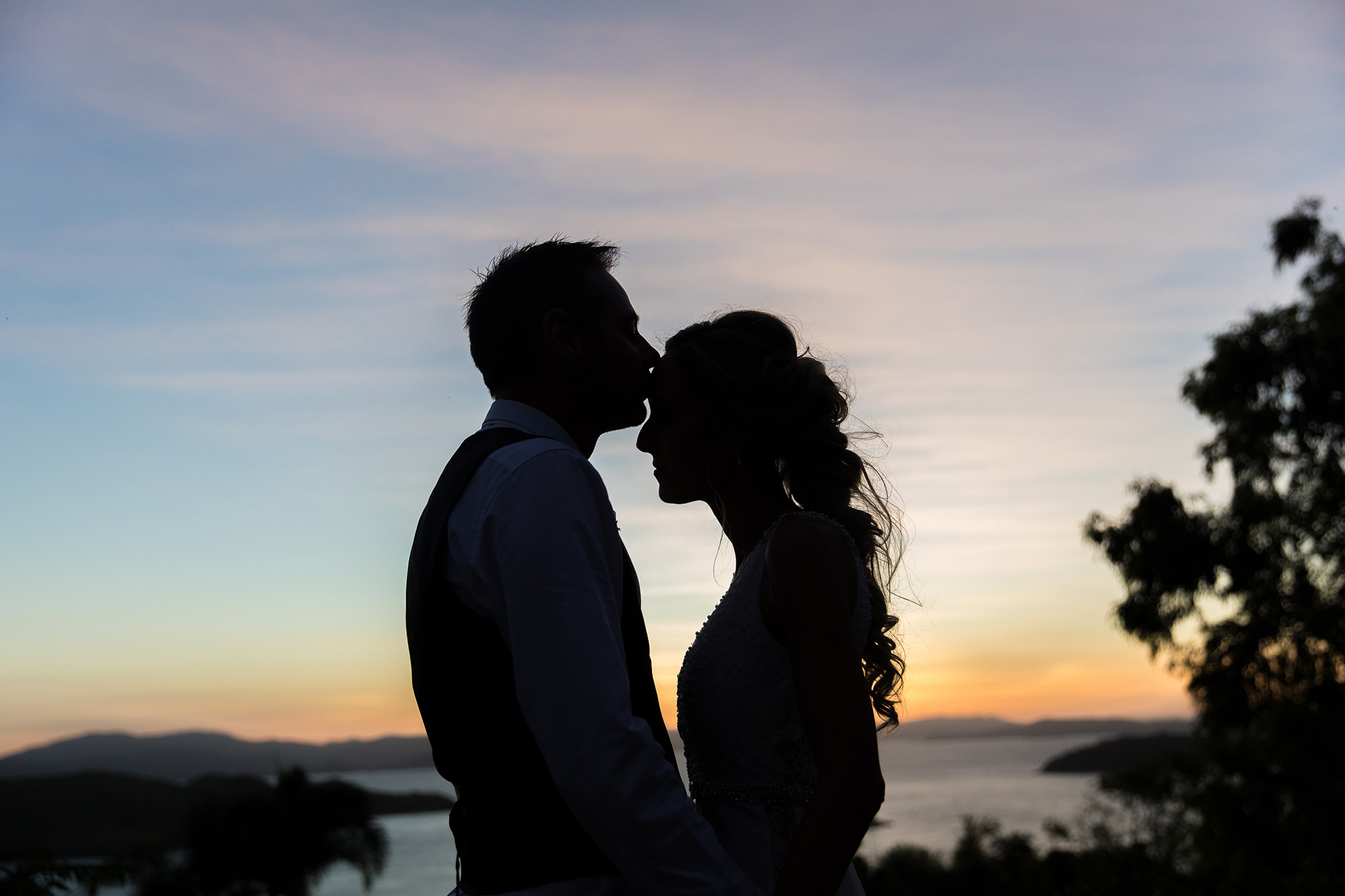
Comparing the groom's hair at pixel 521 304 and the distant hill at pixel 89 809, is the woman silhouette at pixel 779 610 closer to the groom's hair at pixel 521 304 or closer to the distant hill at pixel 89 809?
the groom's hair at pixel 521 304

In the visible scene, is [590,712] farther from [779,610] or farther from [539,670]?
[779,610]

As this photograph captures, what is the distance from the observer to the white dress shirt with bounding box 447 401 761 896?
1734 mm

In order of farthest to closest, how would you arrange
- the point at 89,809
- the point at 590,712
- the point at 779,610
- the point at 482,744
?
1. the point at 89,809
2. the point at 779,610
3. the point at 482,744
4. the point at 590,712

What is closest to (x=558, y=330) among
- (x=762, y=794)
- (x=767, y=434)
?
(x=767, y=434)

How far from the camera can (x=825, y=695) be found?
2.24m

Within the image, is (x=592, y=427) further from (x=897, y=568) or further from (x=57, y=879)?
(x=57, y=879)

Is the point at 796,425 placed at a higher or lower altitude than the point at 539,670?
higher

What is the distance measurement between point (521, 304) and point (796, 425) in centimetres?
94

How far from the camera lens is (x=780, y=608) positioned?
2.43 m

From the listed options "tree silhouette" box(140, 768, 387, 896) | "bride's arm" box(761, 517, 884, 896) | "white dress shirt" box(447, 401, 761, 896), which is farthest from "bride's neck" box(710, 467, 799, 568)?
"tree silhouette" box(140, 768, 387, 896)

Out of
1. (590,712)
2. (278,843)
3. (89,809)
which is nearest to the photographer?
(590,712)

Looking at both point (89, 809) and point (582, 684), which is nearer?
point (582, 684)

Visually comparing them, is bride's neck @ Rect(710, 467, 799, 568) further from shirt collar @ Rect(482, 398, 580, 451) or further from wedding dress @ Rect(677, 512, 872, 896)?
shirt collar @ Rect(482, 398, 580, 451)

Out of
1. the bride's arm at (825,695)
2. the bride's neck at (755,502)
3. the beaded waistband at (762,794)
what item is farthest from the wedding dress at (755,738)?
the bride's neck at (755,502)
